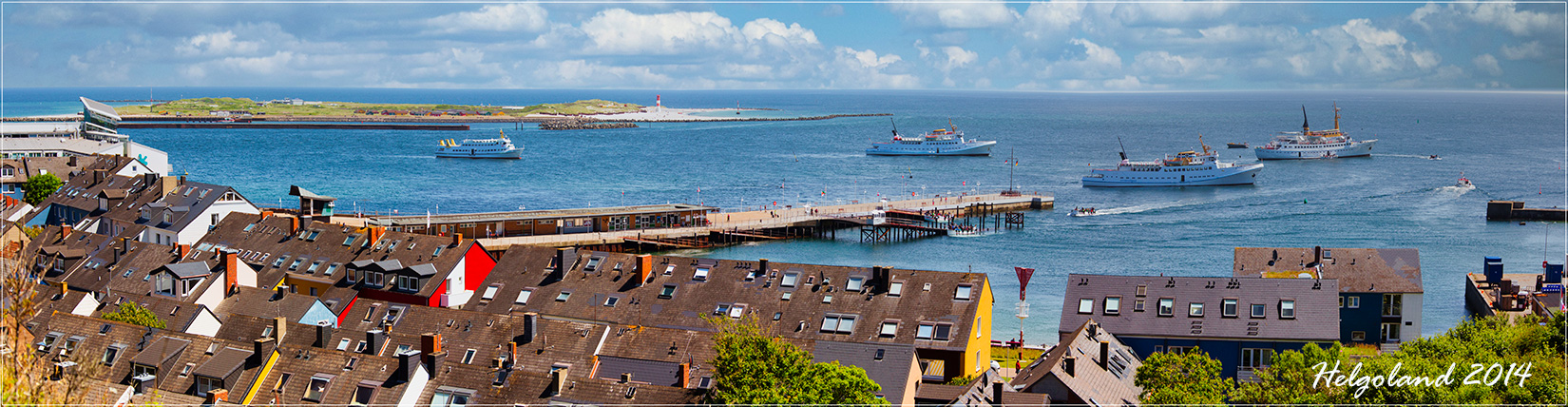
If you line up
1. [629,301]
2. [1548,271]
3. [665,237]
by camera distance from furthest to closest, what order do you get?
[665,237] < [1548,271] < [629,301]

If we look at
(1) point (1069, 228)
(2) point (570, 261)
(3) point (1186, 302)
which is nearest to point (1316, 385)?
(3) point (1186, 302)

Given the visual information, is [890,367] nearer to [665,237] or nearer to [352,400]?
[352,400]

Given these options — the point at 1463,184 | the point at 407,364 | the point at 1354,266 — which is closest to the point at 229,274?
the point at 407,364

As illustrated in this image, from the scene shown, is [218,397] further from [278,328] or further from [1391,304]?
[1391,304]

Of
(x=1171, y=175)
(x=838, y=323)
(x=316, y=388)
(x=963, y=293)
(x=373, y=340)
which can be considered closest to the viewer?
(x=316, y=388)

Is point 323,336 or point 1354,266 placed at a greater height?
point 1354,266

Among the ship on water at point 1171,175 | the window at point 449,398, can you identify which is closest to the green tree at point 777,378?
the window at point 449,398

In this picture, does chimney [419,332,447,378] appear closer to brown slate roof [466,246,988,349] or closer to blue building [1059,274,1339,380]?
brown slate roof [466,246,988,349]
